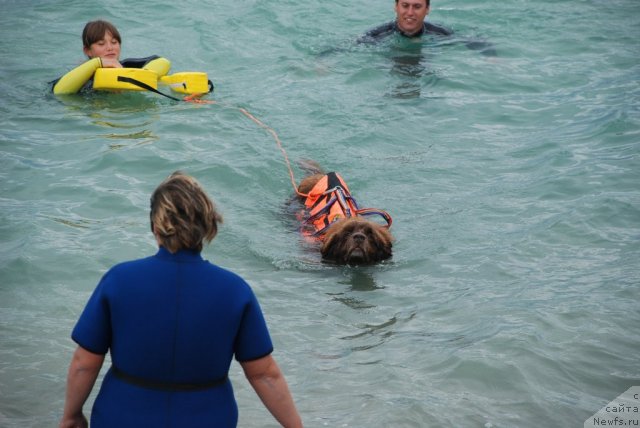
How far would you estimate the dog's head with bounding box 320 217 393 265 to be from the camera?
7102 millimetres

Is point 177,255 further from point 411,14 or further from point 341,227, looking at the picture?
point 411,14

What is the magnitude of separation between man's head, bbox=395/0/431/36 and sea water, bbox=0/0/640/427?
35 cm

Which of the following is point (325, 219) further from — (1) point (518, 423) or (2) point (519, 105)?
(2) point (519, 105)

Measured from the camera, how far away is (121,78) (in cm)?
1036

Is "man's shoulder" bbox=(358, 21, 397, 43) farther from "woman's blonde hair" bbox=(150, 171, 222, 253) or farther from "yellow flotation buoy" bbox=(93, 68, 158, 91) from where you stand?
"woman's blonde hair" bbox=(150, 171, 222, 253)

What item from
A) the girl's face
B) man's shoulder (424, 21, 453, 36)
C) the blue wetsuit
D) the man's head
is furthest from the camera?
man's shoulder (424, 21, 453, 36)

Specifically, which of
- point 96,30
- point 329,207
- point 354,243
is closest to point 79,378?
point 354,243

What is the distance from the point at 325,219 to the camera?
299 inches

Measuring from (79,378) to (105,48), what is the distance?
26.1ft

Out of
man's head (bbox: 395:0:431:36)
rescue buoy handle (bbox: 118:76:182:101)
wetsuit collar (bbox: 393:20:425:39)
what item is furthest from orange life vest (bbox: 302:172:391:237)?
wetsuit collar (bbox: 393:20:425:39)

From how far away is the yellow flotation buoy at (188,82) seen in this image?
35.0 ft

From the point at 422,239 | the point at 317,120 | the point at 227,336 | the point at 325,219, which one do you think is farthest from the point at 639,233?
the point at 227,336

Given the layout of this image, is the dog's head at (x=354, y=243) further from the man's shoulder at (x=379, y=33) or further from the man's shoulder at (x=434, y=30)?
the man's shoulder at (x=434, y=30)

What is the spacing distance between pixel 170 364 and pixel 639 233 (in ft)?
18.2
